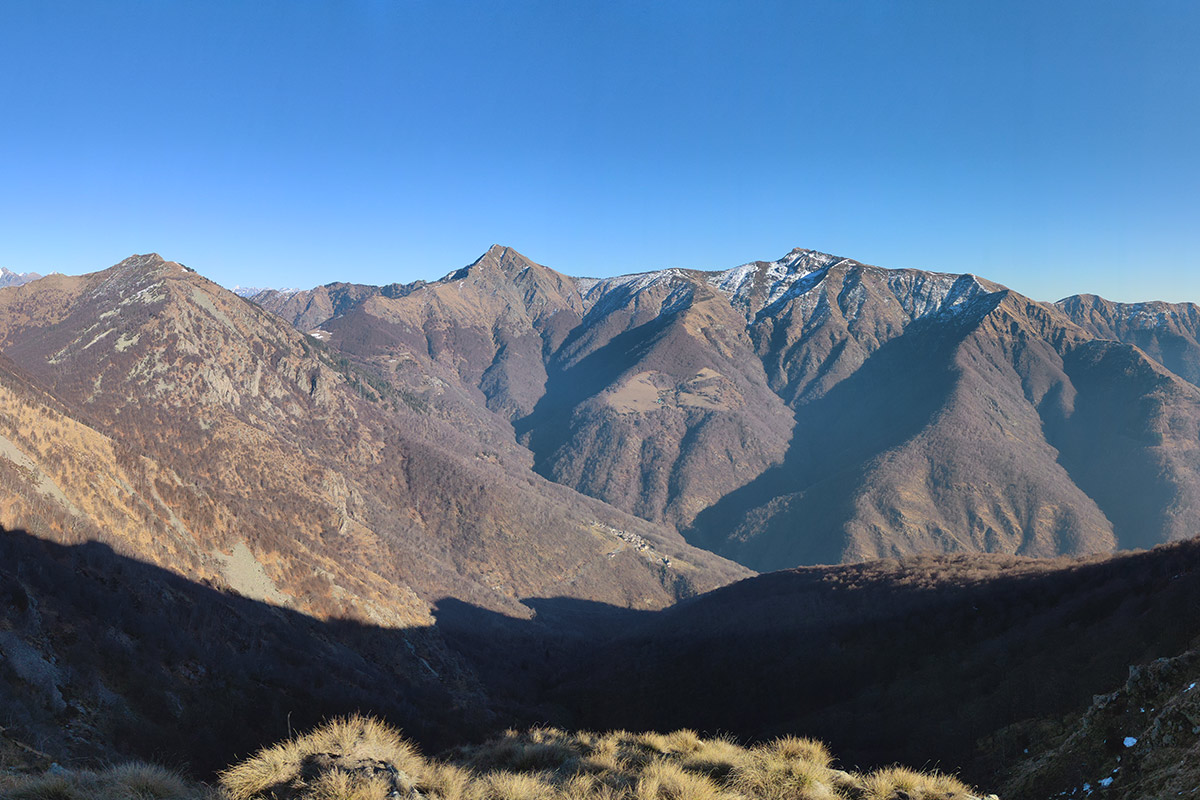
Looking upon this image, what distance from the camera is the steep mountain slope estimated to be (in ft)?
238

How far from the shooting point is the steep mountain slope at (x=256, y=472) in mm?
72438

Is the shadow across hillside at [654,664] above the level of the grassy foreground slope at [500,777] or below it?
below

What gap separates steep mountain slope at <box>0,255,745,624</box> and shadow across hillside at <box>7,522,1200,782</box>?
11804mm

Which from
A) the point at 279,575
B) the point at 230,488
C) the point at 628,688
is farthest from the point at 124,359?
the point at 628,688

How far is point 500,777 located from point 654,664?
2954 inches

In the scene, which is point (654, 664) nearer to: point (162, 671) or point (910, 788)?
point (162, 671)

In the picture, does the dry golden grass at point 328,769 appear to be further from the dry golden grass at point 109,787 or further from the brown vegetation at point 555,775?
the dry golden grass at point 109,787

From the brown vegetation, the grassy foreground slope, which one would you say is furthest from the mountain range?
the brown vegetation

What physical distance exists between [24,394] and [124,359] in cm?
7208

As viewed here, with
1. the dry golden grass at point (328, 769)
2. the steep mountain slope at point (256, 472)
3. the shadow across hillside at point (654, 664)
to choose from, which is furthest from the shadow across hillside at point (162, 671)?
the steep mountain slope at point (256, 472)

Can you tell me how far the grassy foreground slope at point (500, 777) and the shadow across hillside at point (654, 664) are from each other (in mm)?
9482

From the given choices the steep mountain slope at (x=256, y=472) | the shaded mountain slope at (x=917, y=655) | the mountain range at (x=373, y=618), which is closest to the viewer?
the mountain range at (x=373, y=618)

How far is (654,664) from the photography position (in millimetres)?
81688

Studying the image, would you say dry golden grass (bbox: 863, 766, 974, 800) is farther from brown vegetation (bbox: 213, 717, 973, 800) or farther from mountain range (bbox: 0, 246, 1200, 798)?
mountain range (bbox: 0, 246, 1200, 798)
